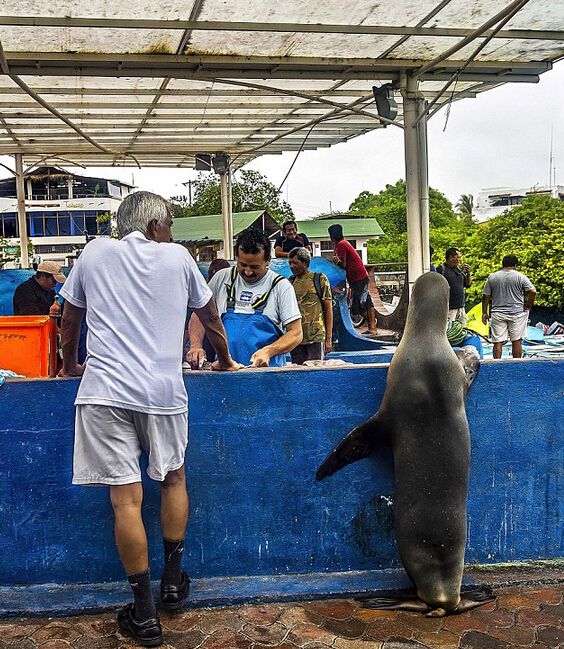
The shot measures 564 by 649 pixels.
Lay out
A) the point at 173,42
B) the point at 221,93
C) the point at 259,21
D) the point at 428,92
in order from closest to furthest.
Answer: the point at 259,21, the point at 173,42, the point at 221,93, the point at 428,92

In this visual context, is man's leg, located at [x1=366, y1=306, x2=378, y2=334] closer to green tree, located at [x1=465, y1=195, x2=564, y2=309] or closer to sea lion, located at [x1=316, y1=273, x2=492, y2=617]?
sea lion, located at [x1=316, y1=273, x2=492, y2=617]

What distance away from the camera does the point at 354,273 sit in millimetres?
11219

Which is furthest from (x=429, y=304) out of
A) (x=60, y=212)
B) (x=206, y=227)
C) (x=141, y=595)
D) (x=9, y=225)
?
(x=9, y=225)

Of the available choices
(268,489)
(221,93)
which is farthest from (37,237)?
(268,489)

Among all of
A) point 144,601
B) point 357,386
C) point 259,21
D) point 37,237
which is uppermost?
point 37,237

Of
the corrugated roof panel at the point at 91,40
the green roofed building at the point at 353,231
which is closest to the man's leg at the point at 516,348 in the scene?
the corrugated roof panel at the point at 91,40

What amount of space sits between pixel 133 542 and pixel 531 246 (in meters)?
21.5

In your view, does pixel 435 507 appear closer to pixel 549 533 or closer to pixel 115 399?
pixel 549 533

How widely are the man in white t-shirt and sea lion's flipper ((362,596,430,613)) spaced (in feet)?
3.48

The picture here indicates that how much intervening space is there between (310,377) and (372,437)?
444 mm

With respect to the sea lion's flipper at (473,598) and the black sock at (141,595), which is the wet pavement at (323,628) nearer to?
the sea lion's flipper at (473,598)

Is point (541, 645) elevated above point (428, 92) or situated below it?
below

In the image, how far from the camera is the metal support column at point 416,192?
10203 mm

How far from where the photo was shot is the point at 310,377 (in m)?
3.87
